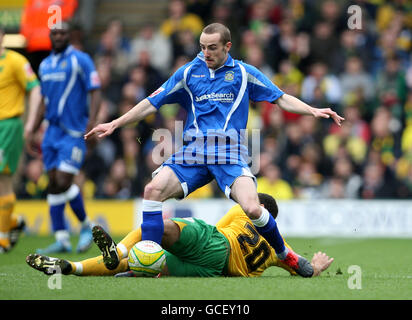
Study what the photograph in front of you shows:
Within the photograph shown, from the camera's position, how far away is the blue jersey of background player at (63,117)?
977 centimetres

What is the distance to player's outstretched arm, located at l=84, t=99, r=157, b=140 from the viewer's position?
6.54 m

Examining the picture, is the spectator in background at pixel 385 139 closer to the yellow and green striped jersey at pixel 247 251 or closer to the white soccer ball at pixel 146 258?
the yellow and green striped jersey at pixel 247 251

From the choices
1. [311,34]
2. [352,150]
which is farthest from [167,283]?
[311,34]

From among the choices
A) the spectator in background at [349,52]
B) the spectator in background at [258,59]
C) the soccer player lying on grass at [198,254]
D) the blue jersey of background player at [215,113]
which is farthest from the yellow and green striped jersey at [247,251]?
the spectator in background at [349,52]

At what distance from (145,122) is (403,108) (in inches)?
192

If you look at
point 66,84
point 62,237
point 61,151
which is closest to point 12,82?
point 66,84

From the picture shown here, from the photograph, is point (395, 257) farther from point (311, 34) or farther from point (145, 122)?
point (311, 34)

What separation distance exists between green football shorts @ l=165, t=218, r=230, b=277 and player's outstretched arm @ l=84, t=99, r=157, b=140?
2.95 ft

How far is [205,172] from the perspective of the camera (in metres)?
6.89

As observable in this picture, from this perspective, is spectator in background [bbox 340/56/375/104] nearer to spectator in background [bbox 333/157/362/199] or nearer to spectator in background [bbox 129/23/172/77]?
spectator in background [bbox 333/157/362/199]

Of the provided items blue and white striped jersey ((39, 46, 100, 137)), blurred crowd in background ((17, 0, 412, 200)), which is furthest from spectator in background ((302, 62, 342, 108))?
blue and white striped jersey ((39, 46, 100, 137))

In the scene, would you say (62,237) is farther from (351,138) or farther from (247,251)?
(351,138)

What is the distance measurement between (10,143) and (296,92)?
6.87 m

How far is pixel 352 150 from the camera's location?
14.6m
